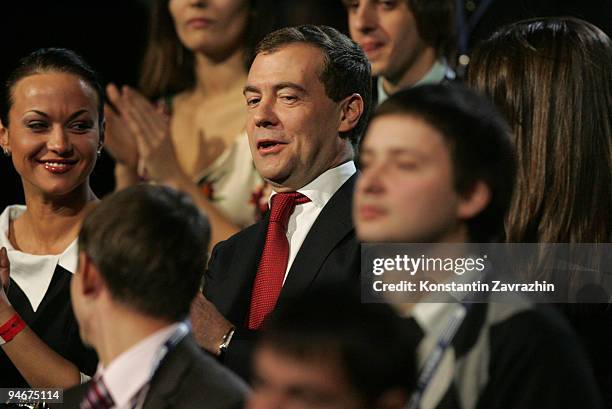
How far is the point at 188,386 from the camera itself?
5.25 ft

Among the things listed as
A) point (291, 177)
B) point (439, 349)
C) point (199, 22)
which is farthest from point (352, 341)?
point (199, 22)

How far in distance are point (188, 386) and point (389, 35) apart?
5.03ft

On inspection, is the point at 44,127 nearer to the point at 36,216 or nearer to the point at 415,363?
the point at 36,216

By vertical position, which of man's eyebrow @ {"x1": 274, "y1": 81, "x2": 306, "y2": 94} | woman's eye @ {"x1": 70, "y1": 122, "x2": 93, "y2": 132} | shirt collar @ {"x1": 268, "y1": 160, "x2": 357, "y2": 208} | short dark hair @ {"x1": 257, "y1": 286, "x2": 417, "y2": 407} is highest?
man's eyebrow @ {"x1": 274, "y1": 81, "x2": 306, "y2": 94}

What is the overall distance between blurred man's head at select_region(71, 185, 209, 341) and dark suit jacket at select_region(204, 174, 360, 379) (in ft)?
1.19

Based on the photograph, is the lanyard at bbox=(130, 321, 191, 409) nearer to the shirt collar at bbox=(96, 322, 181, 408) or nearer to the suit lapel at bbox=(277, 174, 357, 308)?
the shirt collar at bbox=(96, 322, 181, 408)

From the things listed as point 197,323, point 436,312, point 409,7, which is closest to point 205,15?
point 409,7

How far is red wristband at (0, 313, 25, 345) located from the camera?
218 centimetres

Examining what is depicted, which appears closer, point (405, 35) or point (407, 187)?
point (407, 187)

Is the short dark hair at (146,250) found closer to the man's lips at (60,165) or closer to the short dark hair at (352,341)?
the short dark hair at (352,341)

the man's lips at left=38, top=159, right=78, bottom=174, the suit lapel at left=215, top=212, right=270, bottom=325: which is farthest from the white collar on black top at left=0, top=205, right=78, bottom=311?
the suit lapel at left=215, top=212, right=270, bottom=325

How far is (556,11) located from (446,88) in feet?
4.08

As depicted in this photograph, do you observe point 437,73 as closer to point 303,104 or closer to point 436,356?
point 303,104

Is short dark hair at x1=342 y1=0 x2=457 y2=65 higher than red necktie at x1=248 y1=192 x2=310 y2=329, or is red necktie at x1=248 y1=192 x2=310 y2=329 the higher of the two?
short dark hair at x1=342 y1=0 x2=457 y2=65
